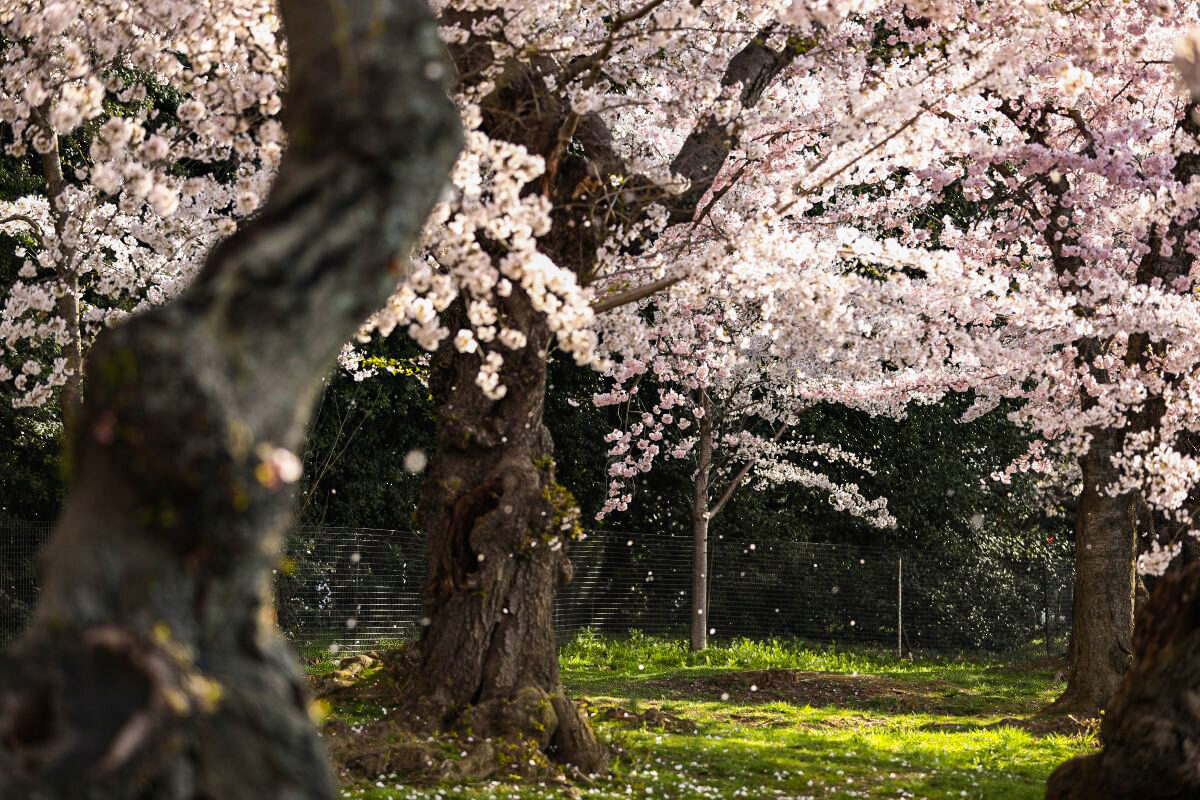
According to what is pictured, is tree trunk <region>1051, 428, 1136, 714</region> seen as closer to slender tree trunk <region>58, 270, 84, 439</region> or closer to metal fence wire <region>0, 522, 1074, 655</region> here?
metal fence wire <region>0, 522, 1074, 655</region>

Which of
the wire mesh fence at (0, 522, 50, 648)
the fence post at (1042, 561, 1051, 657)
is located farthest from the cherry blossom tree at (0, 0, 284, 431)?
the fence post at (1042, 561, 1051, 657)

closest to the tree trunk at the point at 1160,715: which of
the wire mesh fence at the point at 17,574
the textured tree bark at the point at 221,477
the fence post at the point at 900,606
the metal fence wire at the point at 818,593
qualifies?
the textured tree bark at the point at 221,477

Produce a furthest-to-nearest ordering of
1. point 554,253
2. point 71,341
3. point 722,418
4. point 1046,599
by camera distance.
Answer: point 1046,599, point 722,418, point 71,341, point 554,253

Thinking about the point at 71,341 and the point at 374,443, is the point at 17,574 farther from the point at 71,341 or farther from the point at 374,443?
the point at 374,443

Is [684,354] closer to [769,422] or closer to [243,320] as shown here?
[769,422]

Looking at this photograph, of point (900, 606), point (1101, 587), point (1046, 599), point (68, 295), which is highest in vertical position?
point (68, 295)

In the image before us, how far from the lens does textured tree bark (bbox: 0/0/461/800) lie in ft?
7.38

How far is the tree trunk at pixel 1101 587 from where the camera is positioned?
11.1 meters

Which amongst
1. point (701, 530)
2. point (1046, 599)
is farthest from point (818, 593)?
point (1046, 599)

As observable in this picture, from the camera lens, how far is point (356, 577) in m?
15.7

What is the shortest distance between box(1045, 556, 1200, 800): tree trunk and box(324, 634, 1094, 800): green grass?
233cm

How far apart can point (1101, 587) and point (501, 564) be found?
631 cm

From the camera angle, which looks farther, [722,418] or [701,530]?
[722,418]

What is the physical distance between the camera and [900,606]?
734 inches
